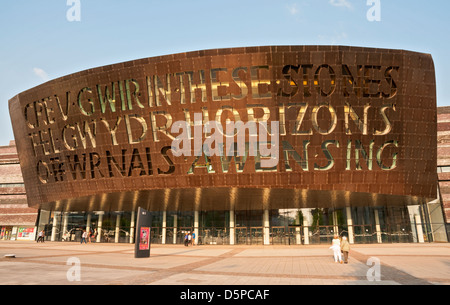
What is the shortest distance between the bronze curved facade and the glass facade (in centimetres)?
861

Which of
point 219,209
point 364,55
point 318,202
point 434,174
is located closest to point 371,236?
point 318,202

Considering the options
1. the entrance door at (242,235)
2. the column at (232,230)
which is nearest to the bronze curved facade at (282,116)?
the column at (232,230)

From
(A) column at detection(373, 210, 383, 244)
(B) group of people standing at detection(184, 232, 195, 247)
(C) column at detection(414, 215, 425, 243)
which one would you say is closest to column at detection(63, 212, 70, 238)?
(B) group of people standing at detection(184, 232, 195, 247)

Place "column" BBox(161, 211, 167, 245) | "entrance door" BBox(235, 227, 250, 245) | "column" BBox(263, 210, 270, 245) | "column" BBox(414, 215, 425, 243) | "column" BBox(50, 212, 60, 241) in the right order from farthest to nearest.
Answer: "column" BBox(50, 212, 60, 241) → "column" BBox(161, 211, 167, 245) → "entrance door" BBox(235, 227, 250, 245) → "column" BBox(414, 215, 425, 243) → "column" BBox(263, 210, 270, 245)

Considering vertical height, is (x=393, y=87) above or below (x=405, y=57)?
below

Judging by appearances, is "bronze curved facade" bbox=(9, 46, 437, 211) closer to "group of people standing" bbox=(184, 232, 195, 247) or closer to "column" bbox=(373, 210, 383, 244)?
"group of people standing" bbox=(184, 232, 195, 247)

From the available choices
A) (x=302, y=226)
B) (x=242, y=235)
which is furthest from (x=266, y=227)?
(x=302, y=226)

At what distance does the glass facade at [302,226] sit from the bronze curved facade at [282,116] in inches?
339

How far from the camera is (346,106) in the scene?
1164 inches

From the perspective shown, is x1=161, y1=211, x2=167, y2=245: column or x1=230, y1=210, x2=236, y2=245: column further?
x1=161, y1=211, x2=167, y2=245: column

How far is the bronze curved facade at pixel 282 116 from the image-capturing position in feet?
96.4

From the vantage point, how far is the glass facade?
4044cm

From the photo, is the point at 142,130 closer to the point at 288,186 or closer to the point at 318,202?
the point at 288,186

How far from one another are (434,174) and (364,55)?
13761 millimetres
